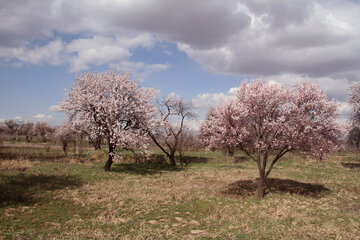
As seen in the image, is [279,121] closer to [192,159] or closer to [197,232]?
[197,232]

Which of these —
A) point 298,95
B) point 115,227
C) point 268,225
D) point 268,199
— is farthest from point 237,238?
point 298,95

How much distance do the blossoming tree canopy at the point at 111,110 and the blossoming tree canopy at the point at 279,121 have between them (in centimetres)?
941

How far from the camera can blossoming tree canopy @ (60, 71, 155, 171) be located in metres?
20.5

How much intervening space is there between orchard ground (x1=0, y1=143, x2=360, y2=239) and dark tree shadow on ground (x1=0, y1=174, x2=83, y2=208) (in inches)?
1.5

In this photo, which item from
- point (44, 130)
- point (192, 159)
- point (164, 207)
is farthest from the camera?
point (44, 130)

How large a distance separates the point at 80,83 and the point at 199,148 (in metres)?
32.9

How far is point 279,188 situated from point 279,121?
252 inches

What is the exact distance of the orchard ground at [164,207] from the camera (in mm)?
7914

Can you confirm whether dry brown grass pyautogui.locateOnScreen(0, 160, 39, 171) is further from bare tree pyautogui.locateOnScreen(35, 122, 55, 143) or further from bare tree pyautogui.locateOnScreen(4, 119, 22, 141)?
bare tree pyautogui.locateOnScreen(4, 119, 22, 141)

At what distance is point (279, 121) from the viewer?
12.4 m

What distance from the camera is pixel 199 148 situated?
51.3 meters

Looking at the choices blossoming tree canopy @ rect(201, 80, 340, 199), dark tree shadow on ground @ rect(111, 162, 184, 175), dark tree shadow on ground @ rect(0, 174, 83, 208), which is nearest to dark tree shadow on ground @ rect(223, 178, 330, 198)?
blossoming tree canopy @ rect(201, 80, 340, 199)

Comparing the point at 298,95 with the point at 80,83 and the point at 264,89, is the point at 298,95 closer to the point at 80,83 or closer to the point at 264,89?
the point at 264,89

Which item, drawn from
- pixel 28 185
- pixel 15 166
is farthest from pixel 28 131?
Result: pixel 28 185
